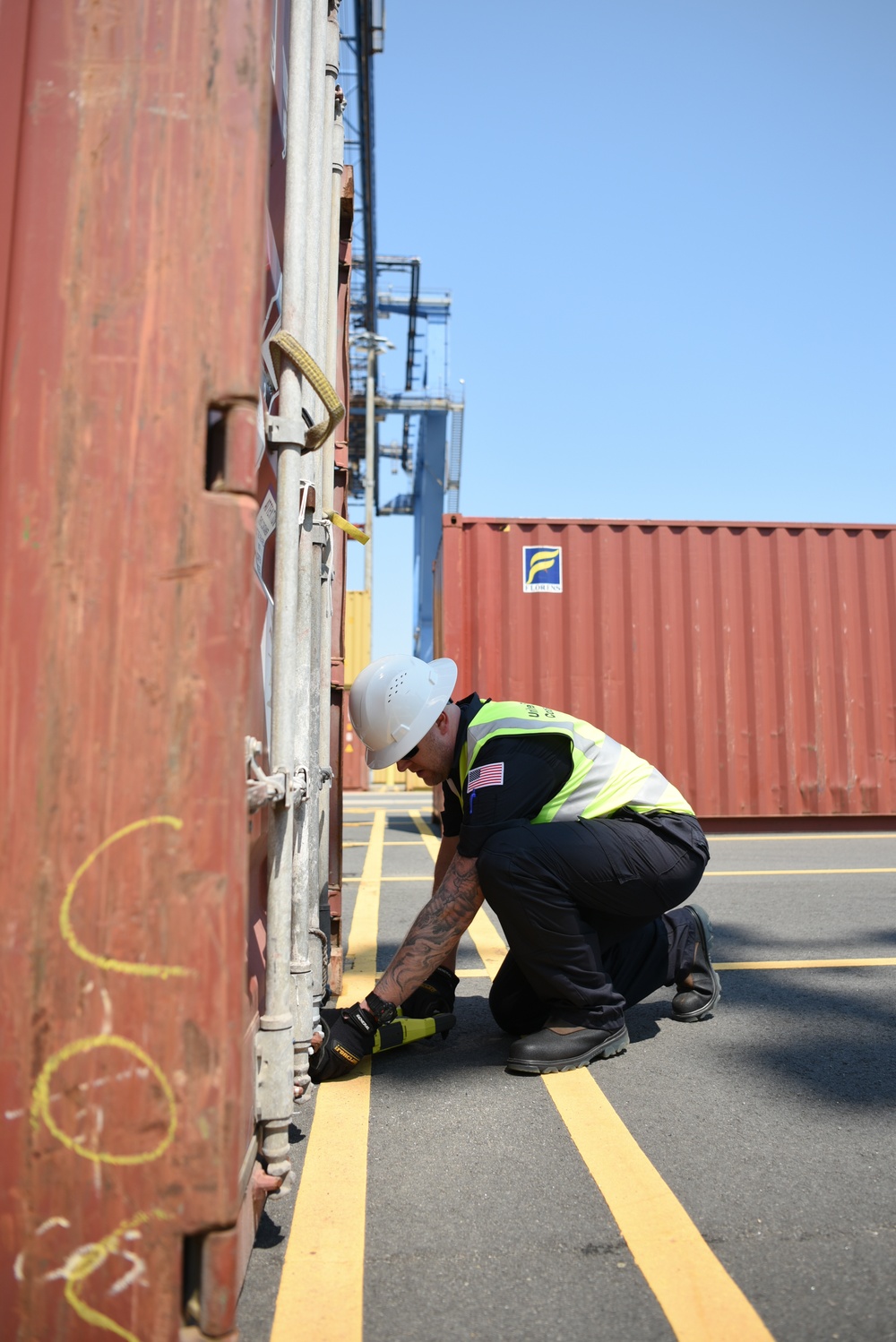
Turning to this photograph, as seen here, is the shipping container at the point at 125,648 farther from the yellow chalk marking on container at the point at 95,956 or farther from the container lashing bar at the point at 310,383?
the container lashing bar at the point at 310,383

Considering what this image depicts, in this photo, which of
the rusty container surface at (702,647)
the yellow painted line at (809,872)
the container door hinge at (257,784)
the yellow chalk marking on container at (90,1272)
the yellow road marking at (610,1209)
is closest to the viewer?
the yellow chalk marking on container at (90,1272)

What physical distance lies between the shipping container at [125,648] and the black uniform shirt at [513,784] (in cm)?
137

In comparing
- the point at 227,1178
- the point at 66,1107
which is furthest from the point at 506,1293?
the point at 66,1107

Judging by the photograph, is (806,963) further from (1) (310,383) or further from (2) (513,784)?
(1) (310,383)

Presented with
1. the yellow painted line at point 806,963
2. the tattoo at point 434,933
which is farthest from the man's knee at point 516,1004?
the yellow painted line at point 806,963

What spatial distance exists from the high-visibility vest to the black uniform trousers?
0.20ft

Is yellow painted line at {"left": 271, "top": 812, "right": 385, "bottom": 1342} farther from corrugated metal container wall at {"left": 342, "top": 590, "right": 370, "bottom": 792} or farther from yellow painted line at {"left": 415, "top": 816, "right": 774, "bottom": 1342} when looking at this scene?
corrugated metal container wall at {"left": 342, "top": 590, "right": 370, "bottom": 792}

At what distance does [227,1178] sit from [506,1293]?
0.64 metres

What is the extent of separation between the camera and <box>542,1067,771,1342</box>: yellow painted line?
1.43 metres

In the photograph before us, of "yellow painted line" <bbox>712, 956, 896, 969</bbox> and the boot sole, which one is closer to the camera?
the boot sole

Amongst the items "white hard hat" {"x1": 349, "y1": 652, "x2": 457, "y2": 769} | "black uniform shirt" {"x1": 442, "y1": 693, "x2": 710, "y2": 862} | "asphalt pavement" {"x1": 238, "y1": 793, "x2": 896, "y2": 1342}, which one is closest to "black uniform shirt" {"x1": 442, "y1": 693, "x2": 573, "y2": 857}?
"black uniform shirt" {"x1": 442, "y1": 693, "x2": 710, "y2": 862}

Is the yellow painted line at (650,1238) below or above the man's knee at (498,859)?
below

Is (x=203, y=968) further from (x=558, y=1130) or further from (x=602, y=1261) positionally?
(x=558, y=1130)

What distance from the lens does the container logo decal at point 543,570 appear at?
27.6 feet
